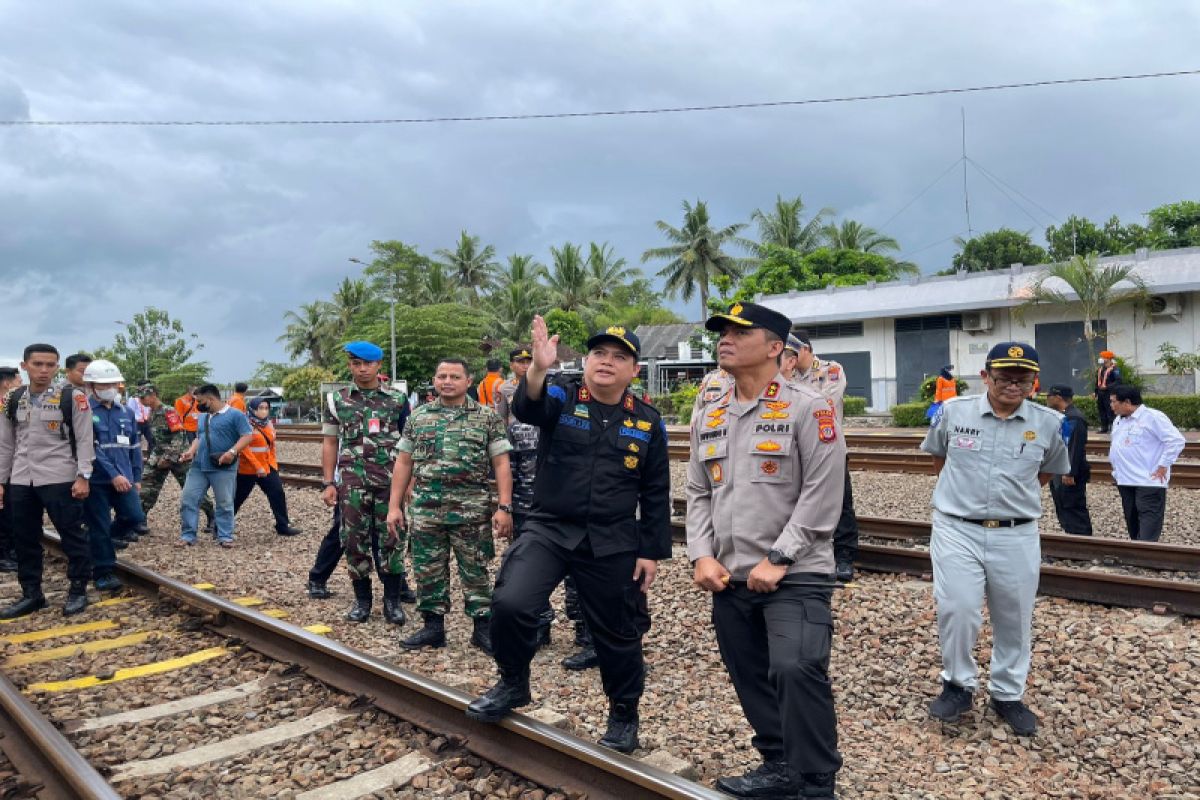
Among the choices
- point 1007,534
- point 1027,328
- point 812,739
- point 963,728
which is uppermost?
point 1027,328

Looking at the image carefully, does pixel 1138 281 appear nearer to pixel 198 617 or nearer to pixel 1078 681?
pixel 1078 681

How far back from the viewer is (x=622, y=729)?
403cm

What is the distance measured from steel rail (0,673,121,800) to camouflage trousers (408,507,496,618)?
2.03 metres

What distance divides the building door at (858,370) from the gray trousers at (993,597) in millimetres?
29338

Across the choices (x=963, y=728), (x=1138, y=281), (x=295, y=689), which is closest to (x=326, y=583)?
(x=295, y=689)

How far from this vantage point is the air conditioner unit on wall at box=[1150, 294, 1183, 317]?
2714 cm

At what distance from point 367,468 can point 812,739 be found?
3884 millimetres

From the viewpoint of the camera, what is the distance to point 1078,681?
4.88m

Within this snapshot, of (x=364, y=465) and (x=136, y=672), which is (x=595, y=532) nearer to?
(x=364, y=465)

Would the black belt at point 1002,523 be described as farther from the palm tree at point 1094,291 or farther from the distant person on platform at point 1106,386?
the palm tree at point 1094,291

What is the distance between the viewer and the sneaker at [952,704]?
4.49m

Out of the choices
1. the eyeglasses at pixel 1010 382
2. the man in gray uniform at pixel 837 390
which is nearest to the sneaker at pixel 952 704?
the eyeglasses at pixel 1010 382

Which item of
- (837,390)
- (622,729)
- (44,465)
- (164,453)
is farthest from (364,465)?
(164,453)

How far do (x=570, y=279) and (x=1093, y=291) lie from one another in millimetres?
34450
